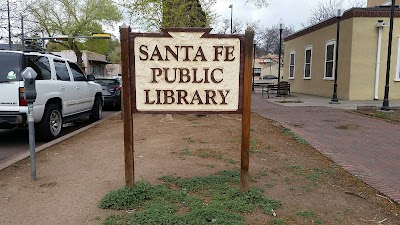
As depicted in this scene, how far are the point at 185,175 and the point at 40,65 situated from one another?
475 centimetres

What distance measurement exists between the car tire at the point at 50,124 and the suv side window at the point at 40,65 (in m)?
0.67

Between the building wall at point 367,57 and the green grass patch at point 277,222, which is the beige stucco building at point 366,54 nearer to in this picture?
the building wall at point 367,57

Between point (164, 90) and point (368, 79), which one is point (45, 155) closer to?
point (164, 90)

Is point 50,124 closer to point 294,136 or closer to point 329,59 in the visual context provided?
point 294,136

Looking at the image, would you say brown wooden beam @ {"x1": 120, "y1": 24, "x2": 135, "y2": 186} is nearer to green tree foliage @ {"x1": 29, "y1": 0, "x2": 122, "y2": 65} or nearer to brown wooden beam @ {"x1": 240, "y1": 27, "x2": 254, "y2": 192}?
brown wooden beam @ {"x1": 240, "y1": 27, "x2": 254, "y2": 192}

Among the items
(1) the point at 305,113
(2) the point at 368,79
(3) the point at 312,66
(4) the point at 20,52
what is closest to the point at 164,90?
(4) the point at 20,52

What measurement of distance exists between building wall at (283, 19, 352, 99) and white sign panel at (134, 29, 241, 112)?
50.2 ft

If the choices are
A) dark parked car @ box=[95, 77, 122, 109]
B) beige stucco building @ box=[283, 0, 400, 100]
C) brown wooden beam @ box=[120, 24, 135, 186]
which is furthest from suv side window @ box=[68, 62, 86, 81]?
beige stucco building @ box=[283, 0, 400, 100]

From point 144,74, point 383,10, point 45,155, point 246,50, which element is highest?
point 383,10

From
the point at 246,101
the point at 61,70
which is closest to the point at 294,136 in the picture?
the point at 246,101

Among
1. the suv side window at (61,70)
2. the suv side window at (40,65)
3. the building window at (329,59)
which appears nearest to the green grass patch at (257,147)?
the suv side window at (40,65)

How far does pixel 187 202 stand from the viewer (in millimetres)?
3932

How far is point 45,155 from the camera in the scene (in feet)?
20.7

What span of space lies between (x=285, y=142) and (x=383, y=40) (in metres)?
12.9
